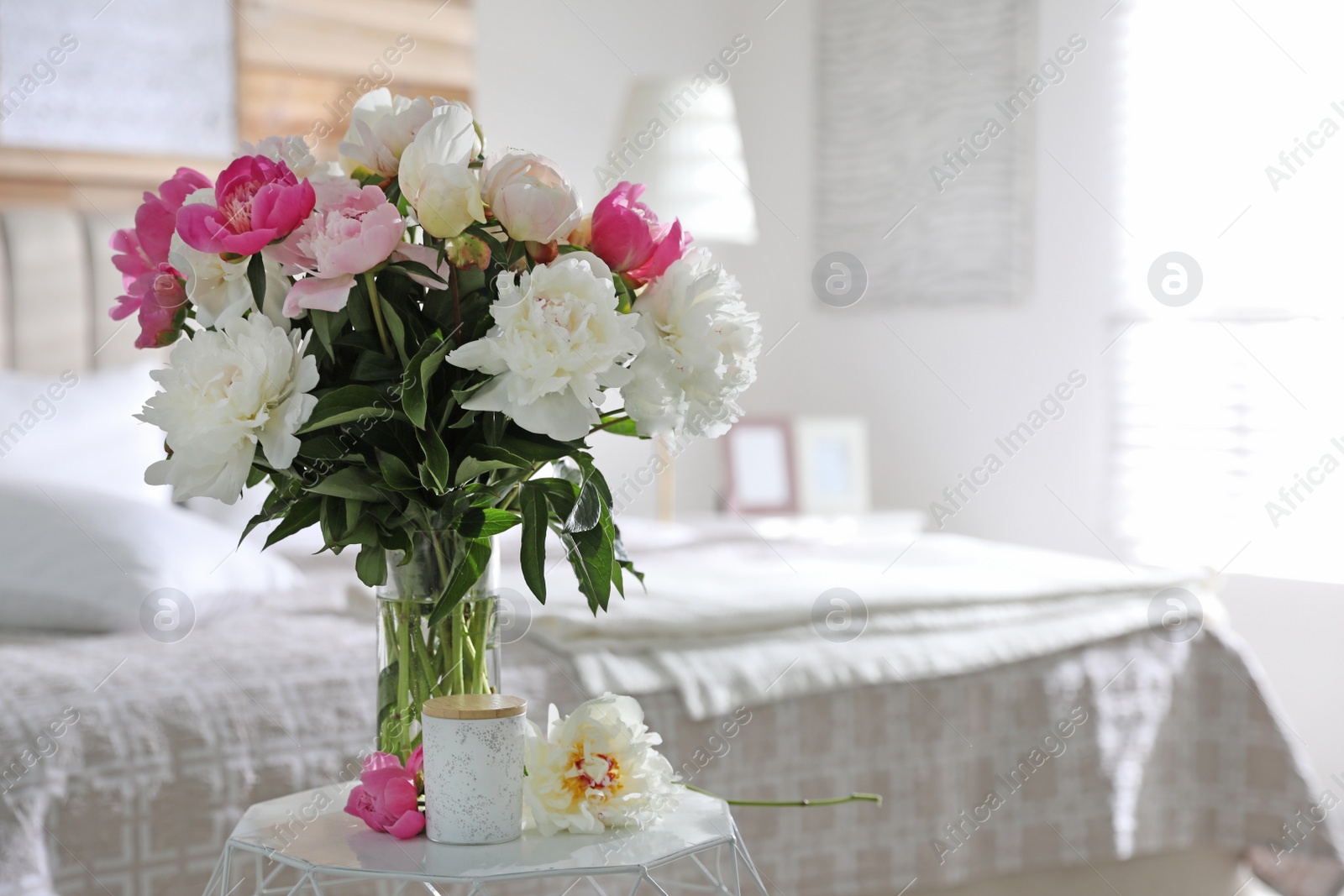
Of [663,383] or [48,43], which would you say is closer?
[663,383]

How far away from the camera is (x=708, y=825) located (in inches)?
36.6

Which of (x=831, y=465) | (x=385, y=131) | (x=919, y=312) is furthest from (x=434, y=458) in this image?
(x=919, y=312)

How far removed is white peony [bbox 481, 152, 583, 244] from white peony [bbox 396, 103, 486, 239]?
0.01m

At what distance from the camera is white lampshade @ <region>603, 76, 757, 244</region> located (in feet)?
10.5

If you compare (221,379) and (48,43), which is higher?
(48,43)

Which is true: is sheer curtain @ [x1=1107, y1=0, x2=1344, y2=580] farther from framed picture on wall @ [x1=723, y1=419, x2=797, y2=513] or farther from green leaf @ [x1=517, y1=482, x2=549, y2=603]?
green leaf @ [x1=517, y1=482, x2=549, y2=603]

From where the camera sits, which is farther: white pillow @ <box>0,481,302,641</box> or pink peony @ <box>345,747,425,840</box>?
white pillow @ <box>0,481,302,641</box>

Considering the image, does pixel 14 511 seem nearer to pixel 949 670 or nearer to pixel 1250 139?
pixel 949 670

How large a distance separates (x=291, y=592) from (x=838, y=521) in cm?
162

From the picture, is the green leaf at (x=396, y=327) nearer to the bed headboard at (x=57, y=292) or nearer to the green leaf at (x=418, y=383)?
the green leaf at (x=418, y=383)

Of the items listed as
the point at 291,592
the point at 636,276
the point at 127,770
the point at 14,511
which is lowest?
the point at 127,770

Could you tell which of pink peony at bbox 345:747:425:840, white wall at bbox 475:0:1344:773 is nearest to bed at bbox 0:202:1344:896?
pink peony at bbox 345:747:425:840

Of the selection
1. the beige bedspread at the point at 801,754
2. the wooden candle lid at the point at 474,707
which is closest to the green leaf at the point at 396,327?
the wooden candle lid at the point at 474,707

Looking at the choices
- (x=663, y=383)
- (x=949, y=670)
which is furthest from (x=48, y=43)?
(x=663, y=383)
